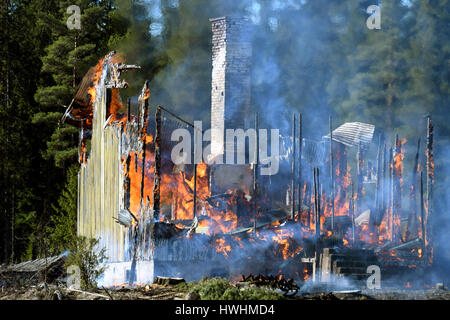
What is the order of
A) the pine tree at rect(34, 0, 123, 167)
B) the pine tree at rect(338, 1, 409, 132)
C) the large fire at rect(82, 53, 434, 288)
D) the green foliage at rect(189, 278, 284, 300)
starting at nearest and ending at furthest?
the green foliage at rect(189, 278, 284, 300), the large fire at rect(82, 53, 434, 288), the pine tree at rect(34, 0, 123, 167), the pine tree at rect(338, 1, 409, 132)

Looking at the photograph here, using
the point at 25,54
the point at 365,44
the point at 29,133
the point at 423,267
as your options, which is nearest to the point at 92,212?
the point at 423,267

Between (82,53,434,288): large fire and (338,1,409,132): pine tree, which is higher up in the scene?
(338,1,409,132): pine tree

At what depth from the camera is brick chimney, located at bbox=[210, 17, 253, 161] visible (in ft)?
78.8

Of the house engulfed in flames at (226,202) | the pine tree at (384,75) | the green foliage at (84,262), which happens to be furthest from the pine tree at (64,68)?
the green foliage at (84,262)

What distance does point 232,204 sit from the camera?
22.0 meters

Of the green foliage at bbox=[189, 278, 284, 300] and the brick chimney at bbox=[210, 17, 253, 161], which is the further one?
the brick chimney at bbox=[210, 17, 253, 161]

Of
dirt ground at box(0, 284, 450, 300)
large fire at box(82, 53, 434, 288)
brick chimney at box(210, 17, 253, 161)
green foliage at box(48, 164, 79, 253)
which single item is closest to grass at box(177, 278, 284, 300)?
dirt ground at box(0, 284, 450, 300)

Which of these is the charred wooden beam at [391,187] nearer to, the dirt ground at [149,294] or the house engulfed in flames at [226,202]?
the house engulfed in flames at [226,202]

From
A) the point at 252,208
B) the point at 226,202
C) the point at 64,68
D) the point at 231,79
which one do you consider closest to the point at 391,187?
the point at 252,208

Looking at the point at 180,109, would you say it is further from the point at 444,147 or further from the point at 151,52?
the point at 444,147

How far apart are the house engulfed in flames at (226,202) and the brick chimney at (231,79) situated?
3cm

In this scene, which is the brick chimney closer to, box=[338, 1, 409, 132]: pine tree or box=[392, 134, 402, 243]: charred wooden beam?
box=[392, 134, 402, 243]: charred wooden beam

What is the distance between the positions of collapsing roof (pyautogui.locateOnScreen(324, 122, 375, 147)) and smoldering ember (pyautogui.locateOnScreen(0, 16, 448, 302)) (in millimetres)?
76

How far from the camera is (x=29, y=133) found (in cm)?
3625
